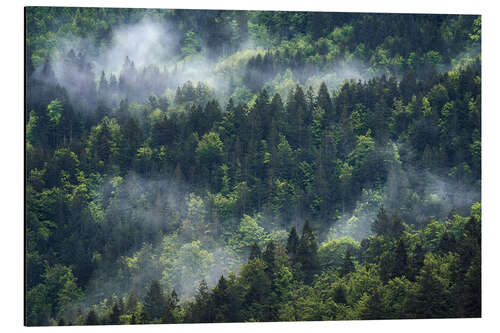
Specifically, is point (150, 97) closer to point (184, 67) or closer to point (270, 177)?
point (184, 67)

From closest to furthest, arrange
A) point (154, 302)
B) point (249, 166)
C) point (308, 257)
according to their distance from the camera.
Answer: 1. point (154, 302)
2. point (308, 257)
3. point (249, 166)

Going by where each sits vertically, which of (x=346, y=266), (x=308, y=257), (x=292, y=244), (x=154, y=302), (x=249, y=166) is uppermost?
(x=249, y=166)

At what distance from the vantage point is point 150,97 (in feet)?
46.0

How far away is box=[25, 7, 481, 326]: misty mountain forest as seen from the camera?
13.5 m

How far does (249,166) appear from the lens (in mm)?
14227

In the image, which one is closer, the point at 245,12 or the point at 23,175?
the point at 23,175

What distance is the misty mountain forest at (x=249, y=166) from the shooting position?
44.3ft

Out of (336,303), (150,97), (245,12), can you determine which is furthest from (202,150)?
(336,303)

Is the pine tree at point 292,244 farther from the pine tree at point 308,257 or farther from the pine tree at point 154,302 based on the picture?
the pine tree at point 154,302

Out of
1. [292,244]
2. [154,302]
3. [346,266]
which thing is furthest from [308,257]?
[154,302]

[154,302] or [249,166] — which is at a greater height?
[249,166]

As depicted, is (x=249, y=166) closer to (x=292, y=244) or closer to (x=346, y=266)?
(x=292, y=244)

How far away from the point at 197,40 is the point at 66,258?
14.0 ft

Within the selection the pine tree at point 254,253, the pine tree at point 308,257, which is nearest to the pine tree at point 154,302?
the pine tree at point 254,253
